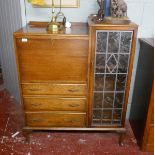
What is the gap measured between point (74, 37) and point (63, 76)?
362 mm

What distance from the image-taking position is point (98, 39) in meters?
1.58

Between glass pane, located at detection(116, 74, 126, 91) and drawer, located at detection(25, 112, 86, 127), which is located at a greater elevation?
glass pane, located at detection(116, 74, 126, 91)

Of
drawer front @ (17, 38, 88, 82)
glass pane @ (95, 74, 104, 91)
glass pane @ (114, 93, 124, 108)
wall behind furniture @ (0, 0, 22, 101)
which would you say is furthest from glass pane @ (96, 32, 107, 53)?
wall behind furniture @ (0, 0, 22, 101)

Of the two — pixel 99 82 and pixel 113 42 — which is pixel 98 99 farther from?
pixel 113 42

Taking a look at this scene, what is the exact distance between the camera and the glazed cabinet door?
1.58m

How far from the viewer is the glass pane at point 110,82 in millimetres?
1735

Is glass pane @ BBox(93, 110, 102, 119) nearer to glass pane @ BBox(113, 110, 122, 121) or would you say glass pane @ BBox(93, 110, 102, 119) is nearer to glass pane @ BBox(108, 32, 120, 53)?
glass pane @ BBox(113, 110, 122, 121)

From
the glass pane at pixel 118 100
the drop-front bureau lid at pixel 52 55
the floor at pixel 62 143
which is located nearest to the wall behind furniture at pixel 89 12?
the drop-front bureau lid at pixel 52 55

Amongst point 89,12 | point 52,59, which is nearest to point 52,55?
point 52,59

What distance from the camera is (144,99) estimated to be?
6.17ft

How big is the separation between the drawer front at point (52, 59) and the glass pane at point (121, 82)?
30 centimetres

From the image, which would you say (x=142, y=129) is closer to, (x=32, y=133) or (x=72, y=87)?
(x=72, y=87)

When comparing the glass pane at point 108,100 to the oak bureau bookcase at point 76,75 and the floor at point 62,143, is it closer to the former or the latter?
the oak bureau bookcase at point 76,75

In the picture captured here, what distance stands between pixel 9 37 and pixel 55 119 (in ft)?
3.93
